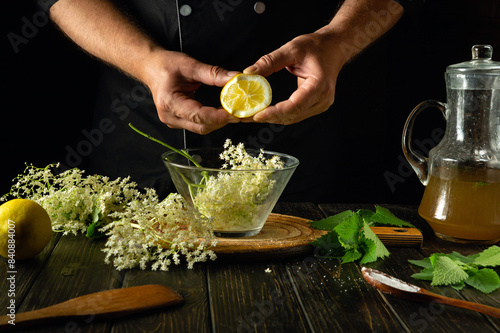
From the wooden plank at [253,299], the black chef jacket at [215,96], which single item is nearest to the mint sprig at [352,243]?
the wooden plank at [253,299]

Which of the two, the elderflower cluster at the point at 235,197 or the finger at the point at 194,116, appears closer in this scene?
the elderflower cluster at the point at 235,197

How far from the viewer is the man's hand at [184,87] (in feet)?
4.65

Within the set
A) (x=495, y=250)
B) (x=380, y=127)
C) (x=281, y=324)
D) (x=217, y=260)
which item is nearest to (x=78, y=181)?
(x=217, y=260)

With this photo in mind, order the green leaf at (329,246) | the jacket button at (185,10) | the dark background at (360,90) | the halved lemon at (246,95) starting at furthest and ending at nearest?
the dark background at (360,90) < the jacket button at (185,10) < the halved lemon at (246,95) < the green leaf at (329,246)

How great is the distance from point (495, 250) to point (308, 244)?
0.38m

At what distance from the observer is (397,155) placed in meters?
2.53

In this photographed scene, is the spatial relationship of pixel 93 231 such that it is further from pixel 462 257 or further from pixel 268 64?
pixel 462 257

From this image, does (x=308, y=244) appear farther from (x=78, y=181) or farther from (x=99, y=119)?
(x=99, y=119)

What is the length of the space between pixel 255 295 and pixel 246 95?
0.64 meters

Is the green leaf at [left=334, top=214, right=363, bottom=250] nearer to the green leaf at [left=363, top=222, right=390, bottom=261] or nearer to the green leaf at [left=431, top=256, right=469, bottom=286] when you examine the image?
the green leaf at [left=363, top=222, right=390, bottom=261]

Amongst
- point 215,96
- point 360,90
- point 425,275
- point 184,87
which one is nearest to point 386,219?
point 425,275

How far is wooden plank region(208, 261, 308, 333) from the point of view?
79 cm

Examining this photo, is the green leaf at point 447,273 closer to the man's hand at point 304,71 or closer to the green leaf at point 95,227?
the man's hand at point 304,71

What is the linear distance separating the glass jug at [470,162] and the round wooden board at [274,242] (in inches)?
11.9
